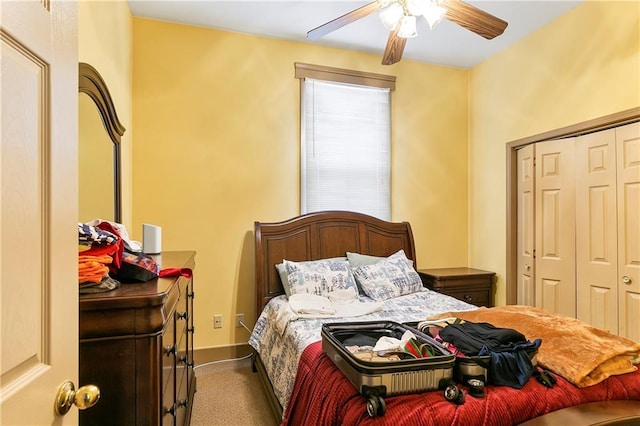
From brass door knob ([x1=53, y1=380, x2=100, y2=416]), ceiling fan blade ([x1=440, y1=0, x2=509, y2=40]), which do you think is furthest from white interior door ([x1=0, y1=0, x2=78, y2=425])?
ceiling fan blade ([x1=440, y1=0, x2=509, y2=40])

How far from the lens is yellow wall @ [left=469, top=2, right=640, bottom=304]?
261cm

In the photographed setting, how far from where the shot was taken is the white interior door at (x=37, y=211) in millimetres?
587

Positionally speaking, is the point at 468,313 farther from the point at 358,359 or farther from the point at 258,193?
the point at 258,193

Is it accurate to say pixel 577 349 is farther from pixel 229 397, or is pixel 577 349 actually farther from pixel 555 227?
pixel 229 397

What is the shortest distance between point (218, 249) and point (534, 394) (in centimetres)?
263

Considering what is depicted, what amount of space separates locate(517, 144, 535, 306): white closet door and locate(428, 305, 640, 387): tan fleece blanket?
1526 mm

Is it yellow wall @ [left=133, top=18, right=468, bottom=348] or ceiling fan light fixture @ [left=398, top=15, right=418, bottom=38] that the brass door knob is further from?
yellow wall @ [left=133, top=18, right=468, bottom=348]

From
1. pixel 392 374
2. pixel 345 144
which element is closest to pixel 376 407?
pixel 392 374

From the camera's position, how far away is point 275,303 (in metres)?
2.91

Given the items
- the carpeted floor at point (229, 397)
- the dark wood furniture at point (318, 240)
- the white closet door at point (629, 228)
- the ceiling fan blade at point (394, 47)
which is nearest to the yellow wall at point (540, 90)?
the white closet door at point (629, 228)

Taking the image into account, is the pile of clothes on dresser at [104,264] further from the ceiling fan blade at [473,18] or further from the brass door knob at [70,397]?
the ceiling fan blade at [473,18]

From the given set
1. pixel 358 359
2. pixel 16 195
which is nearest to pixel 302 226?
pixel 358 359

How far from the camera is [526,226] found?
3.45 m

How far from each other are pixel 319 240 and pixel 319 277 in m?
0.52
